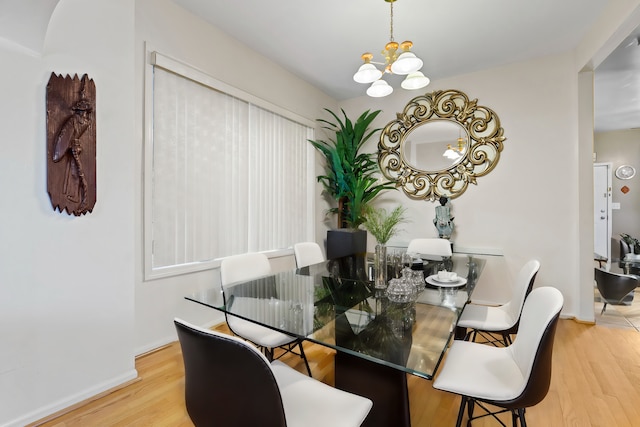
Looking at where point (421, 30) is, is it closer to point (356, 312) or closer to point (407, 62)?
point (407, 62)

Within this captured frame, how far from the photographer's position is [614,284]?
11.0ft

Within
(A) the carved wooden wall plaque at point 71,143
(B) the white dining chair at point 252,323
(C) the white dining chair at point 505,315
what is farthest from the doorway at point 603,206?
(A) the carved wooden wall plaque at point 71,143

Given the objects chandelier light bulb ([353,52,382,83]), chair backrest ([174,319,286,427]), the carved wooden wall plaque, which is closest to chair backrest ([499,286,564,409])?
chair backrest ([174,319,286,427])

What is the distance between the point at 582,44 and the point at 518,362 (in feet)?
10.6

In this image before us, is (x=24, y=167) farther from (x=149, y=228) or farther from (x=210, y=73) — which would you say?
(x=210, y=73)

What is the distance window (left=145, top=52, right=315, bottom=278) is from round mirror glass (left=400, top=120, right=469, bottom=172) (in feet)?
5.12

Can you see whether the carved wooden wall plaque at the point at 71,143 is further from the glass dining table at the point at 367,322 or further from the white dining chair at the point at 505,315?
the white dining chair at the point at 505,315

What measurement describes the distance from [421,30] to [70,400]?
3758 mm

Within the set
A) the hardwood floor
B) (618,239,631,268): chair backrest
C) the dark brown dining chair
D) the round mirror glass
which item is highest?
the round mirror glass

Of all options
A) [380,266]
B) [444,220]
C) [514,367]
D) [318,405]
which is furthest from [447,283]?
[444,220]

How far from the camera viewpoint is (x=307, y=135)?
408cm

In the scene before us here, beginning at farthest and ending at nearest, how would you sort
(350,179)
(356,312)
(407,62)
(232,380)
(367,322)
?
(350,179) < (407,62) < (356,312) < (367,322) < (232,380)

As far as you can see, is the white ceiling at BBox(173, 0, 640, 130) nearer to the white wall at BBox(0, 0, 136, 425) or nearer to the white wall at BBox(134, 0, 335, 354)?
the white wall at BBox(134, 0, 335, 354)

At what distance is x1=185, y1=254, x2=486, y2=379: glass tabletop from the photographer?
3.47 feet
